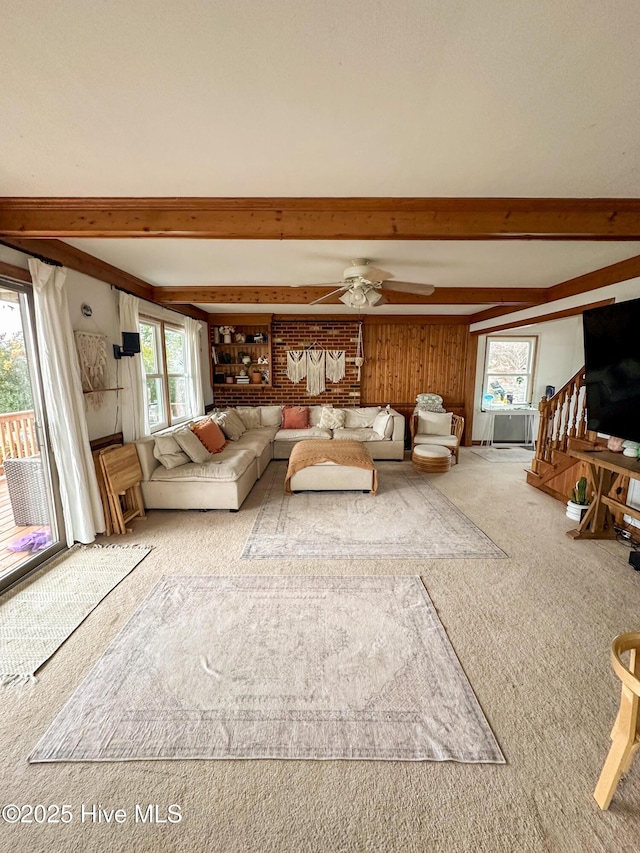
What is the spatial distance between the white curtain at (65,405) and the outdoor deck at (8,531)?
33 cm

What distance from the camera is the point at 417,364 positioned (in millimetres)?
6559

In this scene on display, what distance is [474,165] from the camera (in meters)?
1.72

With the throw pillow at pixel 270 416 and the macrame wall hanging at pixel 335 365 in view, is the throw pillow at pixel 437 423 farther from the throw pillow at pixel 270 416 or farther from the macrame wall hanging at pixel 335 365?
the throw pillow at pixel 270 416

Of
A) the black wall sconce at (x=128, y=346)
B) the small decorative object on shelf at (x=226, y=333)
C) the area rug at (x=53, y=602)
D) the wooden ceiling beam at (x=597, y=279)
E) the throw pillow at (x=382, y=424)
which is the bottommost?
the area rug at (x=53, y=602)

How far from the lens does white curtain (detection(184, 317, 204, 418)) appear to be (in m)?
5.33

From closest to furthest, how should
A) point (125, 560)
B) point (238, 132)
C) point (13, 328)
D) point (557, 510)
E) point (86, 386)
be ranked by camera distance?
point (238, 132)
point (13, 328)
point (125, 560)
point (86, 386)
point (557, 510)

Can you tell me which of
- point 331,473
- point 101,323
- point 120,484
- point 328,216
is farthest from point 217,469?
point 328,216

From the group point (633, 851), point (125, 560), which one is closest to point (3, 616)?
point (125, 560)

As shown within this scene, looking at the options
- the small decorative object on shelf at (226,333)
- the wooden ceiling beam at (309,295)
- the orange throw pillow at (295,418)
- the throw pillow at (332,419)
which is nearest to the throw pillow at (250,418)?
the orange throw pillow at (295,418)

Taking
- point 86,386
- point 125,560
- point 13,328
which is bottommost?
point 125,560

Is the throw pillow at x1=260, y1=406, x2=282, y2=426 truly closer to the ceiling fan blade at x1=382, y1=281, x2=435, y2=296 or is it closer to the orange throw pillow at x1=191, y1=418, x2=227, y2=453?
the orange throw pillow at x1=191, y1=418, x2=227, y2=453

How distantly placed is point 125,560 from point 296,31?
3.14 metres

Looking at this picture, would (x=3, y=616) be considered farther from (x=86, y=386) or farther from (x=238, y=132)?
(x=238, y=132)

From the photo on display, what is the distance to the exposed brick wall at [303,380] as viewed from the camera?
629cm
